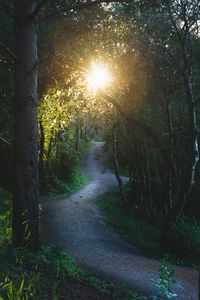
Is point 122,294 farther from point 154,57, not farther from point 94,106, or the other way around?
point 94,106

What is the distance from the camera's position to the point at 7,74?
1521cm

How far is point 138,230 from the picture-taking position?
16766 millimetres

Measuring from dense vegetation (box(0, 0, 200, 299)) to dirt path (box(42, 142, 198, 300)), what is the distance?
117 cm

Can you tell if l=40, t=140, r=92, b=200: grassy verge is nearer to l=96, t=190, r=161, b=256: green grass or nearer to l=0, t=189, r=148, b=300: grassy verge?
l=96, t=190, r=161, b=256: green grass

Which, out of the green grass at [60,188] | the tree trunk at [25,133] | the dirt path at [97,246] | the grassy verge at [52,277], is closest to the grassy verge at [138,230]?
the dirt path at [97,246]

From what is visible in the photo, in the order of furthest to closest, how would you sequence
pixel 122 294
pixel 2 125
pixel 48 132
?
pixel 48 132 → pixel 2 125 → pixel 122 294

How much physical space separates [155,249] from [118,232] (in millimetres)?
2423

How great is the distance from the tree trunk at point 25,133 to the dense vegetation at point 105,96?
0.02 meters

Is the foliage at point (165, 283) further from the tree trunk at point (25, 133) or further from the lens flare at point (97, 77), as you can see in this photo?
the lens flare at point (97, 77)

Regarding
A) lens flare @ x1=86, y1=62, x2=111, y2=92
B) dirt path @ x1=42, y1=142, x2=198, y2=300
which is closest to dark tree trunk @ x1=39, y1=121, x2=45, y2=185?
dirt path @ x1=42, y1=142, x2=198, y2=300

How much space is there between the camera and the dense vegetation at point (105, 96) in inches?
305

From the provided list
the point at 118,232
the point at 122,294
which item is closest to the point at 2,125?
the point at 118,232

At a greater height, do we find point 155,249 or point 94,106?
point 94,106

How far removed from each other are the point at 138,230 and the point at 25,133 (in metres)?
10.4
